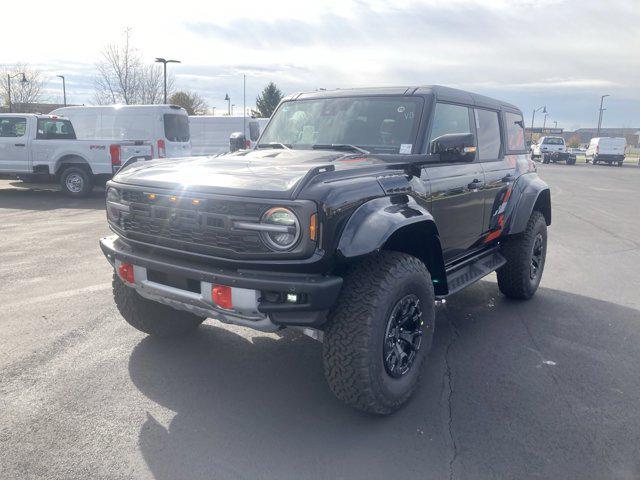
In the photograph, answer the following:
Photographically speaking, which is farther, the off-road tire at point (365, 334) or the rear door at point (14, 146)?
the rear door at point (14, 146)

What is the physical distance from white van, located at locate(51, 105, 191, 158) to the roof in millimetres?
10165

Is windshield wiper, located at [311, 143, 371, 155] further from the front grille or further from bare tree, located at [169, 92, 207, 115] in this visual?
bare tree, located at [169, 92, 207, 115]

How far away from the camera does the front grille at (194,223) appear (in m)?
2.85

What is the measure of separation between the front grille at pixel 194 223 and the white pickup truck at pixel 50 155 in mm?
9794

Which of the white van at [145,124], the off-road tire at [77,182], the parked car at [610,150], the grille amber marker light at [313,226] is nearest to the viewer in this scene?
the grille amber marker light at [313,226]

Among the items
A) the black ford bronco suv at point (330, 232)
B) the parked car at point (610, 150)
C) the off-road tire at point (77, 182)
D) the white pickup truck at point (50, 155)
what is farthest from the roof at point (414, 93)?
the parked car at point (610, 150)

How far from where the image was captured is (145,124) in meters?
14.5

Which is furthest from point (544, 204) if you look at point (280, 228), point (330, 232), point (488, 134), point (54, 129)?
point (54, 129)

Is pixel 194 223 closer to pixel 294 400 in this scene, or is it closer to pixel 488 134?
pixel 294 400

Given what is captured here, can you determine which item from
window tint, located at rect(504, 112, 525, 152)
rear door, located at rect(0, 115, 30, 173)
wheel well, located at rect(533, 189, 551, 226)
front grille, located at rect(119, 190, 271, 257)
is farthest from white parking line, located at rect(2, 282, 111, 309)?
rear door, located at rect(0, 115, 30, 173)

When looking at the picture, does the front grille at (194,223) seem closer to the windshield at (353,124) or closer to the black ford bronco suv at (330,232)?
the black ford bronco suv at (330,232)

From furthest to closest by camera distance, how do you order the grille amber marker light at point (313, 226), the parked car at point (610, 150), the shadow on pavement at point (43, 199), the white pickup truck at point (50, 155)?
the parked car at point (610, 150), the white pickup truck at point (50, 155), the shadow on pavement at point (43, 199), the grille amber marker light at point (313, 226)

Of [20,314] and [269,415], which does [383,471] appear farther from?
[20,314]

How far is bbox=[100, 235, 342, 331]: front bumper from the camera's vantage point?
2.76 m
